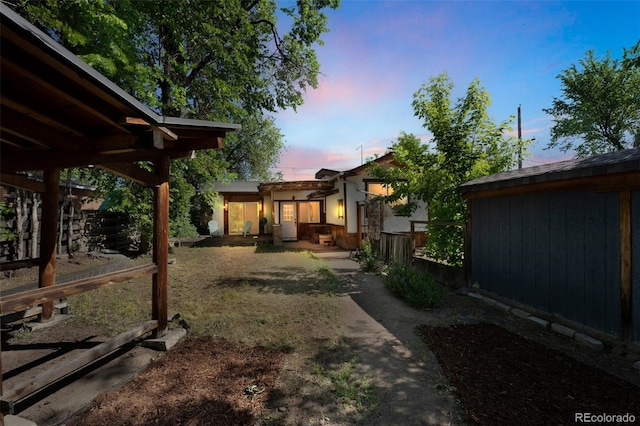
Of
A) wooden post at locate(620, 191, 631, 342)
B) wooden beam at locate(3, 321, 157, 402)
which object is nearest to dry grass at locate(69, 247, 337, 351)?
wooden beam at locate(3, 321, 157, 402)

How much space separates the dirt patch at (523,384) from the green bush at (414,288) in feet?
5.13

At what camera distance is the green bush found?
20.0ft

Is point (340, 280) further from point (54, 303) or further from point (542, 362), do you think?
point (54, 303)

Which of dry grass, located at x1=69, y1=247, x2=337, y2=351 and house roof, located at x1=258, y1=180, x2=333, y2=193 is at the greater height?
house roof, located at x1=258, y1=180, x2=333, y2=193

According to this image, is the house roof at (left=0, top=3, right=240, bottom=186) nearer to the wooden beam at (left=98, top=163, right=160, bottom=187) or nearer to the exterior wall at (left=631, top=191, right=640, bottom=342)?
the wooden beam at (left=98, top=163, right=160, bottom=187)

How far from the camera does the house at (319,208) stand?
14.4 m

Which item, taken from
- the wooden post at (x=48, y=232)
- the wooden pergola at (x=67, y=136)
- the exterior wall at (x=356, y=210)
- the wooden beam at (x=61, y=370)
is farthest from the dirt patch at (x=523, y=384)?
the exterior wall at (x=356, y=210)

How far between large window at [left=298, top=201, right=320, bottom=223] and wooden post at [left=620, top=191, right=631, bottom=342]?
1563cm

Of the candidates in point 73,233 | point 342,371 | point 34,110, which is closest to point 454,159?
point 342,371

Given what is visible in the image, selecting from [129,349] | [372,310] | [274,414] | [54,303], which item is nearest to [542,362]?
[372,310]

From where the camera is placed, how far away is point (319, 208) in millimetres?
18656

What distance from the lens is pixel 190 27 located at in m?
9.05

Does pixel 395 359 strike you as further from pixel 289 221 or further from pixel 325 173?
pixel 289 221

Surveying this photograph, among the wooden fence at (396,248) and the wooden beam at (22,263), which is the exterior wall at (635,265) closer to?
the wooden fence at (396,248)
